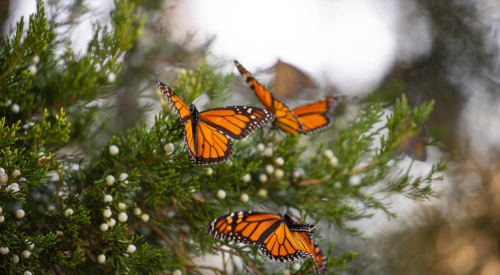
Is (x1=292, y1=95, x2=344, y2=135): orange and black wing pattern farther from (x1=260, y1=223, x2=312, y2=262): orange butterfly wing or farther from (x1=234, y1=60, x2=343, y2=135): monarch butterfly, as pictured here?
(x1=260, y1=223, x2=312, y2=262): orange butterfly wing

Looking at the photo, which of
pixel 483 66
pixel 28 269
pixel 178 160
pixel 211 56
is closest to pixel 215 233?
pixel 178 160

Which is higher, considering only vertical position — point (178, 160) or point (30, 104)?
point (178, 160)

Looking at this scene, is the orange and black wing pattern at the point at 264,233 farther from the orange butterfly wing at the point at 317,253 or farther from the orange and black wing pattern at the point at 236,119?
the orange and black wing pattern at the point at 236,119

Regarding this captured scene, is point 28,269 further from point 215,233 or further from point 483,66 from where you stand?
point 483,66

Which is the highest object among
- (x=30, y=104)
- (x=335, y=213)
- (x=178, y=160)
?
(x=335, y=213)

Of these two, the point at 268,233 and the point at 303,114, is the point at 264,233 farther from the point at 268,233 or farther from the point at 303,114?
the point at 303,114

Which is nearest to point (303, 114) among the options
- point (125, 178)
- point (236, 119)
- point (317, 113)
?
point (317, 113)
